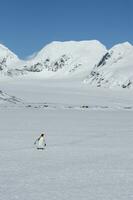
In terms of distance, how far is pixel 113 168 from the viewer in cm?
1702

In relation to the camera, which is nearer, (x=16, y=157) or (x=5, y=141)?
(x=16, y=157)

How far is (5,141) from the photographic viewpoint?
992 inches

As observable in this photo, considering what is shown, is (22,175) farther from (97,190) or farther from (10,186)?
(97,190)

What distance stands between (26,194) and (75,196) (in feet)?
4.12

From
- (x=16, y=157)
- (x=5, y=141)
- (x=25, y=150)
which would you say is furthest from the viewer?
(x=5, y=141)

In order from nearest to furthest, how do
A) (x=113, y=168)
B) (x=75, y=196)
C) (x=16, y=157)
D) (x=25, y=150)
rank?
(x=75, y=196), (x=113, y=168), (x=16, y=157), (x=25, y=150)

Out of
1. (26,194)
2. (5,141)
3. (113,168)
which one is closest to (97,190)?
(26,194)

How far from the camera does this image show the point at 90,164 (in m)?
17.9

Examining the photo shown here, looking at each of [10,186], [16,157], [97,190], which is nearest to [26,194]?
[10,186]

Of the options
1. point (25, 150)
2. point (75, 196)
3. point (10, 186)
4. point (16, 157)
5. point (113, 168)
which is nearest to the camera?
point (75, 196)

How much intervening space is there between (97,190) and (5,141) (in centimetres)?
1246

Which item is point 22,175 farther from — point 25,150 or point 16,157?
point 25,150

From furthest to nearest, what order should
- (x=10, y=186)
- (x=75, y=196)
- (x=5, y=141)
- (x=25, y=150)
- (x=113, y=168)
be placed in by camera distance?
(x=5, y=141) → (x=25, y=150) → (x=113, y=168) → (x=10, y=186) → (x=75, y=196)

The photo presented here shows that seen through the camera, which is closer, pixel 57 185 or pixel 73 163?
pixel 57 185
